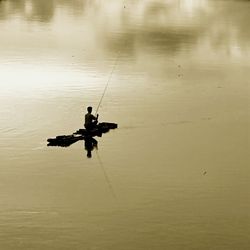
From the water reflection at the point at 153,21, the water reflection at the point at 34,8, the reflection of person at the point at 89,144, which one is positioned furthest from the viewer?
the water reflection at the point at 34,8

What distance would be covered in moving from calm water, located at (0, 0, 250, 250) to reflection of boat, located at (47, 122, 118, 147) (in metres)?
0.14

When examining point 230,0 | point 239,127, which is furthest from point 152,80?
point 230,0

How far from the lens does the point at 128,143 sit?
29.7ft

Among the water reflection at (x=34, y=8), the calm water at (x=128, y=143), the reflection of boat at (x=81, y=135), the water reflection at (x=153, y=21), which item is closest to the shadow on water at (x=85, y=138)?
the reflection of boat at (x=81, y=135)

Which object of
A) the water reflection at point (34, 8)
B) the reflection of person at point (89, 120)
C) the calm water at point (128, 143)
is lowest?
the water reflection at point (34, 8)

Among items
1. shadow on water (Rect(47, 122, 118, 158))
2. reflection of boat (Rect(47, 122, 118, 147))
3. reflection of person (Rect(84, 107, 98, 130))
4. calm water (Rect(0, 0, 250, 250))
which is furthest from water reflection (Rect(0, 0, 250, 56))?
reflection of person (Rect(84, 107, 98, 130))

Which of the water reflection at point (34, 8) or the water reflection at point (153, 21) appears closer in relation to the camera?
the water reflection at point (153, 21)

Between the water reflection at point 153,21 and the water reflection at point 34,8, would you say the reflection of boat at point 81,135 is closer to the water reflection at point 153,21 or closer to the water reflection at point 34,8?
the water reflection at point 153,21

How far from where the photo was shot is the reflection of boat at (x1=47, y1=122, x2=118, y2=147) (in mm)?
8781

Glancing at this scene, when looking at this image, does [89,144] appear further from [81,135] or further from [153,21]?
[153,21]

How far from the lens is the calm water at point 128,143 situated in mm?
6586

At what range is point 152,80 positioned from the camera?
12.9 meters

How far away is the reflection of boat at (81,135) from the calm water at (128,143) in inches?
5.4

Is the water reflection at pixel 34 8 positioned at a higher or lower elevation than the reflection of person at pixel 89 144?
lower
